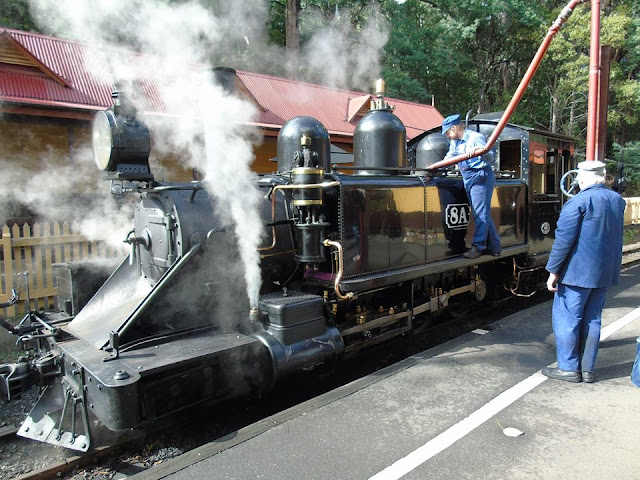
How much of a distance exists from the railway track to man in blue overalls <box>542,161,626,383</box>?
1.38m

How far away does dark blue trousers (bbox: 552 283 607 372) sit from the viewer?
364 cm

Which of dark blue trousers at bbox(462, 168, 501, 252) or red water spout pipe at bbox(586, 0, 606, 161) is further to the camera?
dark blue trousers at bbox(462, 168, 501, 252)

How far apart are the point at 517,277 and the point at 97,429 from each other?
17.6 ft

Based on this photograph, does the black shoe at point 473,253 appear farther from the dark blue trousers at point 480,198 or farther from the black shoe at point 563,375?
the black shoe at point 563,375

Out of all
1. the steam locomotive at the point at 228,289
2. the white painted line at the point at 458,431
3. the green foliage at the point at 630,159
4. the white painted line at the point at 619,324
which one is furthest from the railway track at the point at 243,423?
the green foliage at the point at 630,159

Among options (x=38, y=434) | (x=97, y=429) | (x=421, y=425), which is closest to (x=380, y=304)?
(x=421, y=425)

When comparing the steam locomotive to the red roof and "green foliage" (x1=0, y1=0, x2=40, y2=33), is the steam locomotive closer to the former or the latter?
the red roof

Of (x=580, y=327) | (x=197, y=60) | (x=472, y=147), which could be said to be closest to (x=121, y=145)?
(x=197, y=60)

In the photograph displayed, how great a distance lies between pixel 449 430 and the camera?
9.71 feet

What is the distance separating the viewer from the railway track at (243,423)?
10.1 feet

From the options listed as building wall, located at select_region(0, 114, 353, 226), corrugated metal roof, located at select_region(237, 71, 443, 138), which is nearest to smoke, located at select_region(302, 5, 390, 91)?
corrugated metal roof, located at select_region(237, 71, 443, 138)

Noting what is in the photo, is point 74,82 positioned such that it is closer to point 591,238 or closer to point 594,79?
point 594,79

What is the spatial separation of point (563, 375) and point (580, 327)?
1.30 feet

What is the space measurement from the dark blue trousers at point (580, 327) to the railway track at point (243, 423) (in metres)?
1.34
